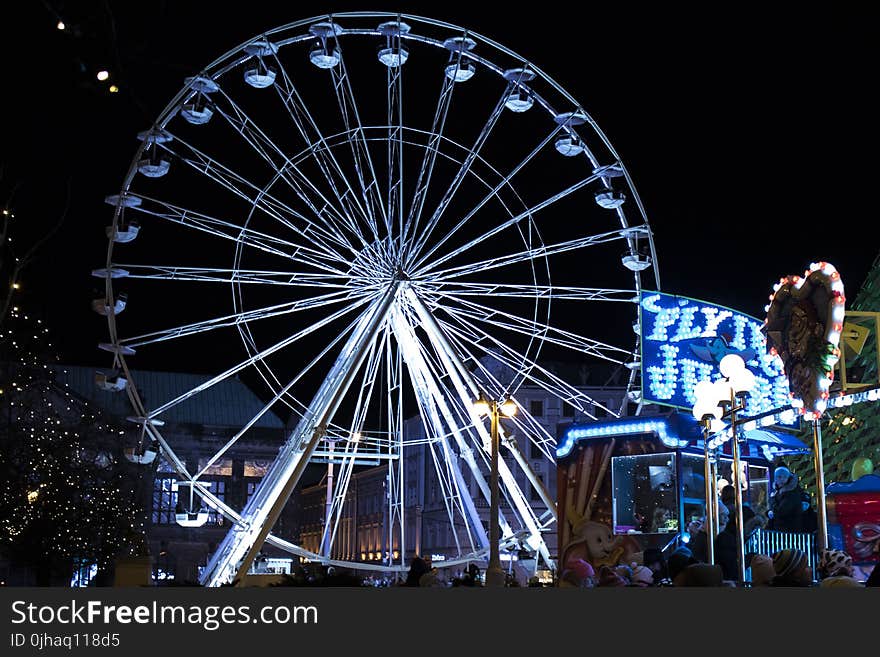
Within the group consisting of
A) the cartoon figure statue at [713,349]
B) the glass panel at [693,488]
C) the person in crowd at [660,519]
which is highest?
the cartoon figure statue at [713,349]

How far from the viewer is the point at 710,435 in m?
17.9

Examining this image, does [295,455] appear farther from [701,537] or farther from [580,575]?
[701,537]

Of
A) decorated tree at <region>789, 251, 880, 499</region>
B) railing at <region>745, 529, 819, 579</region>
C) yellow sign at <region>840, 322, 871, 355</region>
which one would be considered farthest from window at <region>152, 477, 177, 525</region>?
railing at <region>745, 529, 819, 579</region>

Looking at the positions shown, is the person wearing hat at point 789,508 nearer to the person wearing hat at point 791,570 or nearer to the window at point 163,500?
the person wearing hat at point 791,570

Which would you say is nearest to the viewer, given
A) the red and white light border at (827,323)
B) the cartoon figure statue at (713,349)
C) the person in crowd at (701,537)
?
the red and white light border at (827,323)

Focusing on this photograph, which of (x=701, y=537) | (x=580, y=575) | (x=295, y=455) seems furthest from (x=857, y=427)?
(x=580, y=575)

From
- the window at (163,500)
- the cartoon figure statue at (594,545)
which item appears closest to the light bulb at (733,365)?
the cartoon figure statue at (594,545)

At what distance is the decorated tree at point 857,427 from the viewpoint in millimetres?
27156

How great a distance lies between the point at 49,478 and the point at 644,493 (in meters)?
24.6

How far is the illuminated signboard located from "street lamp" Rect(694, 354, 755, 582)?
17.7 feet

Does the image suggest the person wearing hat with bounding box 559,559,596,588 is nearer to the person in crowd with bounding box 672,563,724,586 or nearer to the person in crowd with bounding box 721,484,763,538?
the person in crowd with bounding box 721,484,763,538

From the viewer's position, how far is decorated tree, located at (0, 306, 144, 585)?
33.0 m

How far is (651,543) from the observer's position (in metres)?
19.8

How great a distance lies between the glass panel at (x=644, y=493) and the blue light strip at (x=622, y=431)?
355 millimetres
